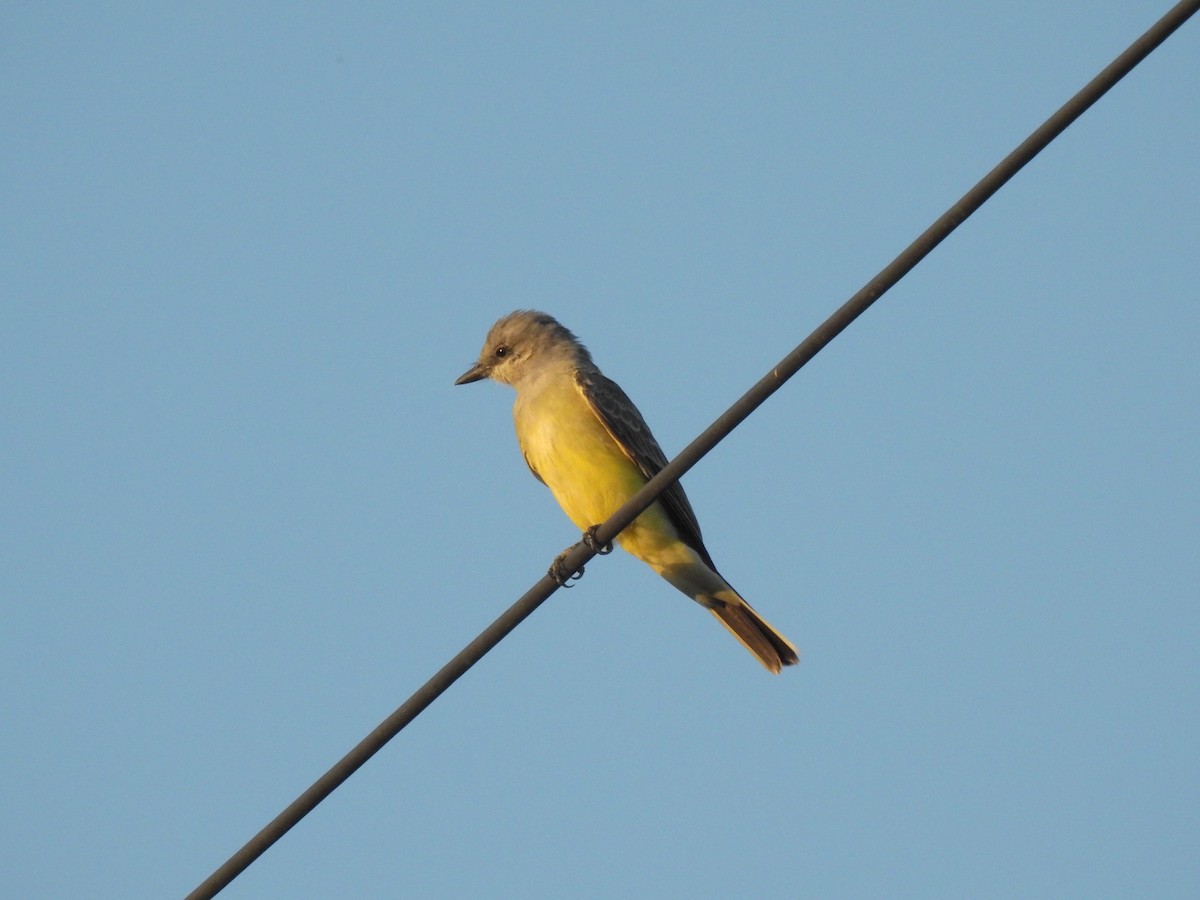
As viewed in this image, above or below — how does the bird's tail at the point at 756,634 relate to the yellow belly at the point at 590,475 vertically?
below

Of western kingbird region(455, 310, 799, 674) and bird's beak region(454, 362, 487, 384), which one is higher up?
bird's beak region(454, 362, 487, 384)

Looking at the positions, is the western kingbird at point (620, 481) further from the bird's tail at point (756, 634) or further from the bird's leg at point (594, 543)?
the bird's leg at point (594, 543)

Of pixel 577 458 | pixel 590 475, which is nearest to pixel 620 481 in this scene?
pixel 590 475

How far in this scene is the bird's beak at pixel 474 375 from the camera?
986cm

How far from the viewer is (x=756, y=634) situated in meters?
8.34

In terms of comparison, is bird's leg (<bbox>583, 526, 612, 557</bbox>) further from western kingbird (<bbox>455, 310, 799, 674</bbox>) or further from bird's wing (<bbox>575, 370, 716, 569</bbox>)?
bird's wing (<bbox>575, 370, 716, 569</bbox>)

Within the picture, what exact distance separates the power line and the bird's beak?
478 centimetres

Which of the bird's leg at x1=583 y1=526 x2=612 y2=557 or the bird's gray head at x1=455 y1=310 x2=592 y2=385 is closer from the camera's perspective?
the bird's leg at x1=583 y1=526 x2=612 y2=557

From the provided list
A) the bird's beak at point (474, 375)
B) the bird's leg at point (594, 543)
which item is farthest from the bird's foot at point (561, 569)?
the bird's beak at point (474, 375)

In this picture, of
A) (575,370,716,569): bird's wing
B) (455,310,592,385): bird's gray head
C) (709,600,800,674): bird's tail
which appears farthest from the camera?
(455,310,592,385): bird's gray head

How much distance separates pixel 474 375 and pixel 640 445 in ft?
6.15

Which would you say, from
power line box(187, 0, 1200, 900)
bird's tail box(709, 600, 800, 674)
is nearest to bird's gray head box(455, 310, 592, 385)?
bird's tail box(709, 600, 800, 674)

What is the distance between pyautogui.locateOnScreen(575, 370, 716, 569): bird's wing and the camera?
8.41 meters

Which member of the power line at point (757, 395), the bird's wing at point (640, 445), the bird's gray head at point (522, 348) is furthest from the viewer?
the bird's gray head at point (522, 348)
